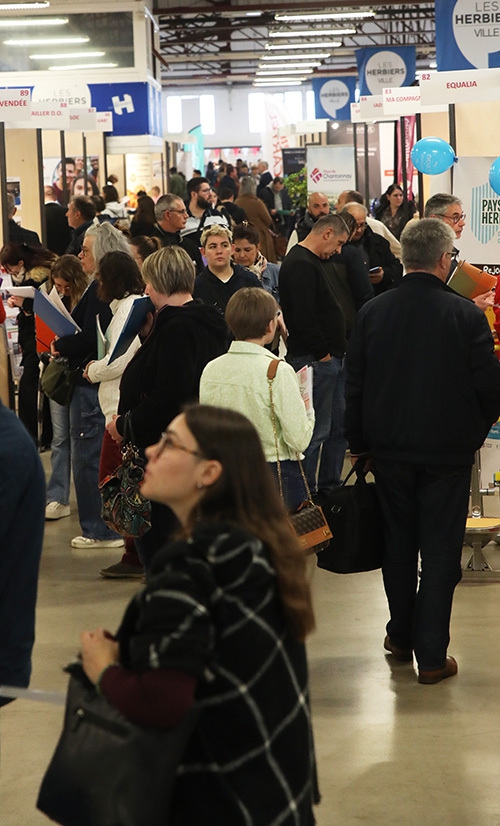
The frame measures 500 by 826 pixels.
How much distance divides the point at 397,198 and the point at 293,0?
13198 millimetres

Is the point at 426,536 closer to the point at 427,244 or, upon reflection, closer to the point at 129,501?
the point at 427,244

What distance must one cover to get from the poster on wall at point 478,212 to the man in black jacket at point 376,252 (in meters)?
1.34

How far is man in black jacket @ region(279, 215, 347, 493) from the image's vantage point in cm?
554

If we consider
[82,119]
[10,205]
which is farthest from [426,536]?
[82,119]

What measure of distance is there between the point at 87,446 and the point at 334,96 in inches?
871

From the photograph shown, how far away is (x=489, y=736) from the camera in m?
3.38

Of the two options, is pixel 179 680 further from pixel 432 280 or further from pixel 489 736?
pixel 432 280

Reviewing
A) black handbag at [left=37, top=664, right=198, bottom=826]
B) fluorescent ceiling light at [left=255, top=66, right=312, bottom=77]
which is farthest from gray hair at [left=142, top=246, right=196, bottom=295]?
fluorescent ceiling light at [left=255, top=66, right=312, bottom=77]

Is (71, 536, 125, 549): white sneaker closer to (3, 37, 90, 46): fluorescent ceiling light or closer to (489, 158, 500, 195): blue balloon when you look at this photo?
A: (489, 158, 500, 195): blue balloon

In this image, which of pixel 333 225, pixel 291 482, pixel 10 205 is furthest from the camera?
pixel 10 205

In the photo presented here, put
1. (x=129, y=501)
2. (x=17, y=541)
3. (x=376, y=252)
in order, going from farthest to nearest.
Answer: (x=376, y=252) → (x=129, y=501) → (x=17, y=541)

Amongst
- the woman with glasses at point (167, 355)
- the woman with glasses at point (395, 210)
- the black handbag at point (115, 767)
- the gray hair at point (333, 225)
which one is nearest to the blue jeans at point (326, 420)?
the gray hair at point (333, 225)

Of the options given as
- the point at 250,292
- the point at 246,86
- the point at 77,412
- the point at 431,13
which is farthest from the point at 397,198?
the point at 246,86

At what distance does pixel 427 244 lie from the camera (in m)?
3.65
